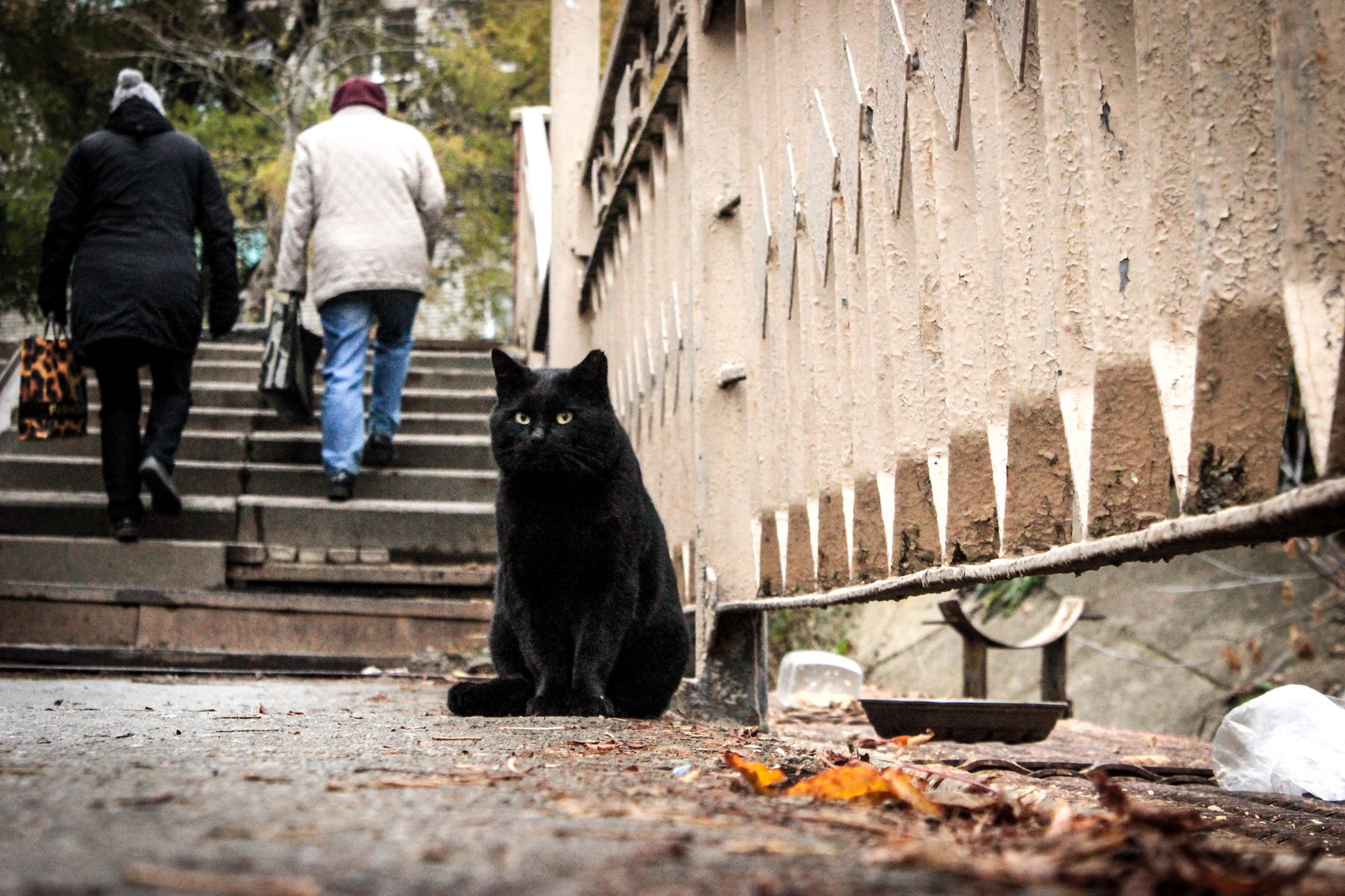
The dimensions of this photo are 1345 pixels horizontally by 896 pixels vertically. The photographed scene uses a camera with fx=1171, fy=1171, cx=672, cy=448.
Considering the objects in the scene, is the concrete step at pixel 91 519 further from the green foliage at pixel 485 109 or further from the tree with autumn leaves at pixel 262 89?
the green foliage at pixel 485 109

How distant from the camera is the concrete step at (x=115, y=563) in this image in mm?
5145

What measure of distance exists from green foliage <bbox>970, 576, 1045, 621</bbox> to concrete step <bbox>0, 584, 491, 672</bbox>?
417cm

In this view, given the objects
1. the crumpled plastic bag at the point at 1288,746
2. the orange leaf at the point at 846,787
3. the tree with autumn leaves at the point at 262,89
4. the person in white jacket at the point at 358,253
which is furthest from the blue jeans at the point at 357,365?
the tree with autumn leaves at the point at 262,89

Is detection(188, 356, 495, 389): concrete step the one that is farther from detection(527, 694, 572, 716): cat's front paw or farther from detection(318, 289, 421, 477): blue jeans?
detection(527, 694, 572, 716): cat's front paw

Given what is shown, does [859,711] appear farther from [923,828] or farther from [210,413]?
[210,413]

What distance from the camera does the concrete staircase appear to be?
4.68 m

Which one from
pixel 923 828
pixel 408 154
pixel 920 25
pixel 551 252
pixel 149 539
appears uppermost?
pixel 408 154

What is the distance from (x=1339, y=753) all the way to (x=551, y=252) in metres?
4.49

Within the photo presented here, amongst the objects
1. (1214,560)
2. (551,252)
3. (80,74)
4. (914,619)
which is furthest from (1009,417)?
(80,74)

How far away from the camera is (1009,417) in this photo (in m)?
1.58

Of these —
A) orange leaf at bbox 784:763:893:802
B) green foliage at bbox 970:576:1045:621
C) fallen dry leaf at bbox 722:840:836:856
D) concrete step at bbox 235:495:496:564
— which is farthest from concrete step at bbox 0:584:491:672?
green foliage at bbox 970:576:1045:621

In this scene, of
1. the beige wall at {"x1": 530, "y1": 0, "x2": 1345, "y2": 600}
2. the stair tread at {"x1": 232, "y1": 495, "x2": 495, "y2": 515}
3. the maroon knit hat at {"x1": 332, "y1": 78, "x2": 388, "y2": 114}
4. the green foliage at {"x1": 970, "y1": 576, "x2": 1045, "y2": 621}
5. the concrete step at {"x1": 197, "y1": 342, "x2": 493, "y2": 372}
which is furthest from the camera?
the concrete step at {"x1": 197, "y1": 342, "x2": 493, "y2": 372}

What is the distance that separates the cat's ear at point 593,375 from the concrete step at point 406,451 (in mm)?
3509

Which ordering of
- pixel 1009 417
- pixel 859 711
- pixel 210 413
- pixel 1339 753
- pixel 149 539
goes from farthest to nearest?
pixel 210 413 < pixel 149 539 < pixel 859 711 < pixel 1339 753 < pixel 1009 417
